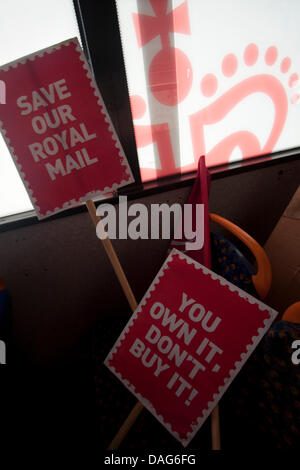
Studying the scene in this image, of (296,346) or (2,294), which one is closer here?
(296,346)

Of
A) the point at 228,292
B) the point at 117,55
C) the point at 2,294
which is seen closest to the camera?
the point at 228,292

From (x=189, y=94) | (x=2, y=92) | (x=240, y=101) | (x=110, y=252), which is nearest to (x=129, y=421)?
(x=110, y=252)

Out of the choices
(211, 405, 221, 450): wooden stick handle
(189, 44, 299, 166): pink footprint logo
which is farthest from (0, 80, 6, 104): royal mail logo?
(211, 405, 221, 450): wooden stick handle

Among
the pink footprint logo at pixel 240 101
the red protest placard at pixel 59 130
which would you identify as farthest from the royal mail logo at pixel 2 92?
the pink footprint logo at pixel 240 101

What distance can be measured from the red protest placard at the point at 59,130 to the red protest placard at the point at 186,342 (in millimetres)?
302

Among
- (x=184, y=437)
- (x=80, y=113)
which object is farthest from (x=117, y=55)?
(x=184, y=437)

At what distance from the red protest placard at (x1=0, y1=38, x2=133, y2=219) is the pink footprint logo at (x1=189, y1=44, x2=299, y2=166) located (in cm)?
65

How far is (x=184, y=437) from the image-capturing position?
0.61 metres

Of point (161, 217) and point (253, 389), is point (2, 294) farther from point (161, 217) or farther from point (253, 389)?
point (253, 389)

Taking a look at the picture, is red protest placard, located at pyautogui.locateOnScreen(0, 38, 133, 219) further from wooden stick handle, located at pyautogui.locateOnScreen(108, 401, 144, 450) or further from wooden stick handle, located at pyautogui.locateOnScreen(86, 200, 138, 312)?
wooden stick handle, located at pyautogui.locateOnScreen(108, 401, 144, 450)

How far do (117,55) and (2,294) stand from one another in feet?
2.90

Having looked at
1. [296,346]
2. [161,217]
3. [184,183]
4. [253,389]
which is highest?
[184,183]

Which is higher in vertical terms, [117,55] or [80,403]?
[117,55]

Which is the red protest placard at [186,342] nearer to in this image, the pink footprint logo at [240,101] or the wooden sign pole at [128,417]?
the wooden sign pole at [128,417]
